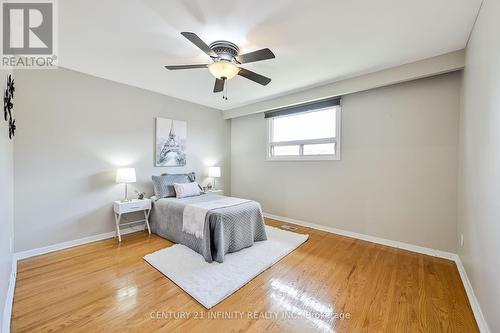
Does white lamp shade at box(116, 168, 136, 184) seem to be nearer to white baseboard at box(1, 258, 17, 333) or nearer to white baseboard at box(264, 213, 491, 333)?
white baseboard at box(1, 258, 17, 333)

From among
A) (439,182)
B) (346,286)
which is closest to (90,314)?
(346,286)

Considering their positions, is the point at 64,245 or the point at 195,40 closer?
the point at 195,40

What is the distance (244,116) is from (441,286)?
4.36 meters

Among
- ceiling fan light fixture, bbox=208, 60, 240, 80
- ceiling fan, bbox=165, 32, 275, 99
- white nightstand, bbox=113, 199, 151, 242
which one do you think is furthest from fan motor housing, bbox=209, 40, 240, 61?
white nightstand, bbox=113, 199, 151, 242

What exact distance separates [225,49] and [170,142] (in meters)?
2.42

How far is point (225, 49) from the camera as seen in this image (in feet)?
7.33

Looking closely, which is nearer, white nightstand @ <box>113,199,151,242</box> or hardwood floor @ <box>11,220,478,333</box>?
hardwood floor @ <box>11,220,478,333</box>

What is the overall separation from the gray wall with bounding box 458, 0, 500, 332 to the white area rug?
179 cm

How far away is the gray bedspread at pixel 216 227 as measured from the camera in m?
2.57

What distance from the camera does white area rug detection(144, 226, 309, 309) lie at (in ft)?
6.45

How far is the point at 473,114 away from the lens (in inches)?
77.4

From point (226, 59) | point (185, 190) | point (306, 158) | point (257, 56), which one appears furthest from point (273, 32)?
point (185, 190)

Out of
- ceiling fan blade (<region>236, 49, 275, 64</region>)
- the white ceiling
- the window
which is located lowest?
the window

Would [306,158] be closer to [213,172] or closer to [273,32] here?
[213,172]
